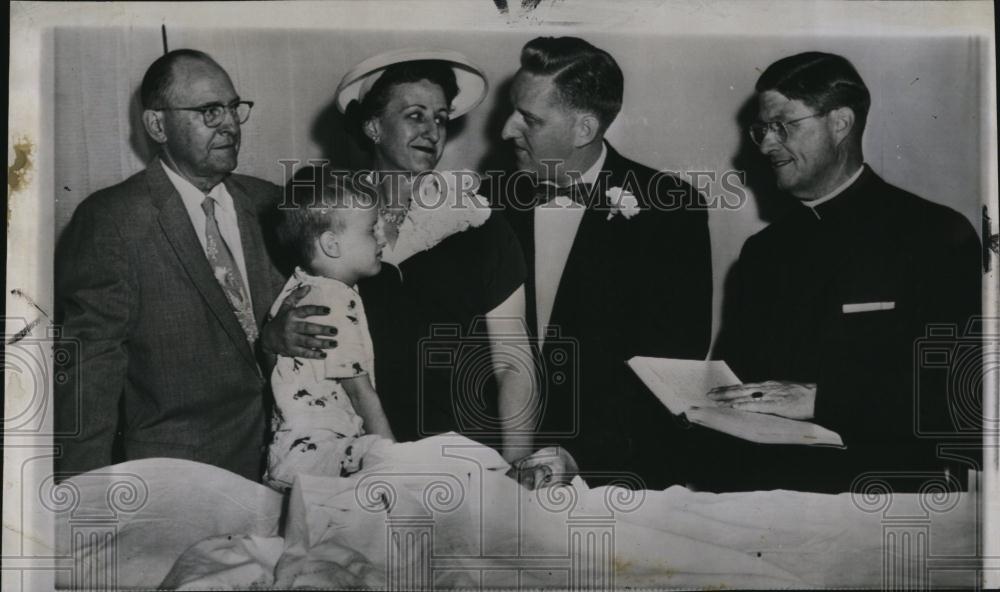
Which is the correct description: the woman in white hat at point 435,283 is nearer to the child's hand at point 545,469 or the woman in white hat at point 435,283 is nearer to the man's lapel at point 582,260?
the child's hand at point 545,469

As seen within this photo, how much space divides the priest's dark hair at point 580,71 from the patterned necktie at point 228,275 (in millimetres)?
1201

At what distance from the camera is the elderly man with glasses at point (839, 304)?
3594 millimetres

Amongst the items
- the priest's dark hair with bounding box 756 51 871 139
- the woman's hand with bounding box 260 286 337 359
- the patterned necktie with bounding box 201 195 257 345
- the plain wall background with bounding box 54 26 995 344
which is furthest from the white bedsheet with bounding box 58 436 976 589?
the priest's dark hair with bounding box 756 51 871 139

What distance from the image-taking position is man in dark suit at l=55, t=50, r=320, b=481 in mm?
3500

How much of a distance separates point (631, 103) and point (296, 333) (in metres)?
1.41

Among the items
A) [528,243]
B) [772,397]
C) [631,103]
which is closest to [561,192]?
[528,243]

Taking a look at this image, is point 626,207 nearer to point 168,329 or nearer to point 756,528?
point 756,528

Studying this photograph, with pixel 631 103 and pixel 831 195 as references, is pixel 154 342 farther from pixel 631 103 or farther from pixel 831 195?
pixel 831 195

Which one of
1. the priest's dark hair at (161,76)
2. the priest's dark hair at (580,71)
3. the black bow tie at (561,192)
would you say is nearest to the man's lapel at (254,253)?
the priest's dark hair at (161,76)

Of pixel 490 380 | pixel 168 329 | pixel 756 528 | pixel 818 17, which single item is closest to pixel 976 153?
pixel 818 17

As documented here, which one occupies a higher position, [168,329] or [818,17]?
[818,17]

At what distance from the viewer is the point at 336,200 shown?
11.6 feet

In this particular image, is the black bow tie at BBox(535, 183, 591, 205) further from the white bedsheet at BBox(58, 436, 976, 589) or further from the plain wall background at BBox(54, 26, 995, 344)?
the white bedsheet at BBox(58, 436, 976, 589)

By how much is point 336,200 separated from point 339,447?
83 centimetres
